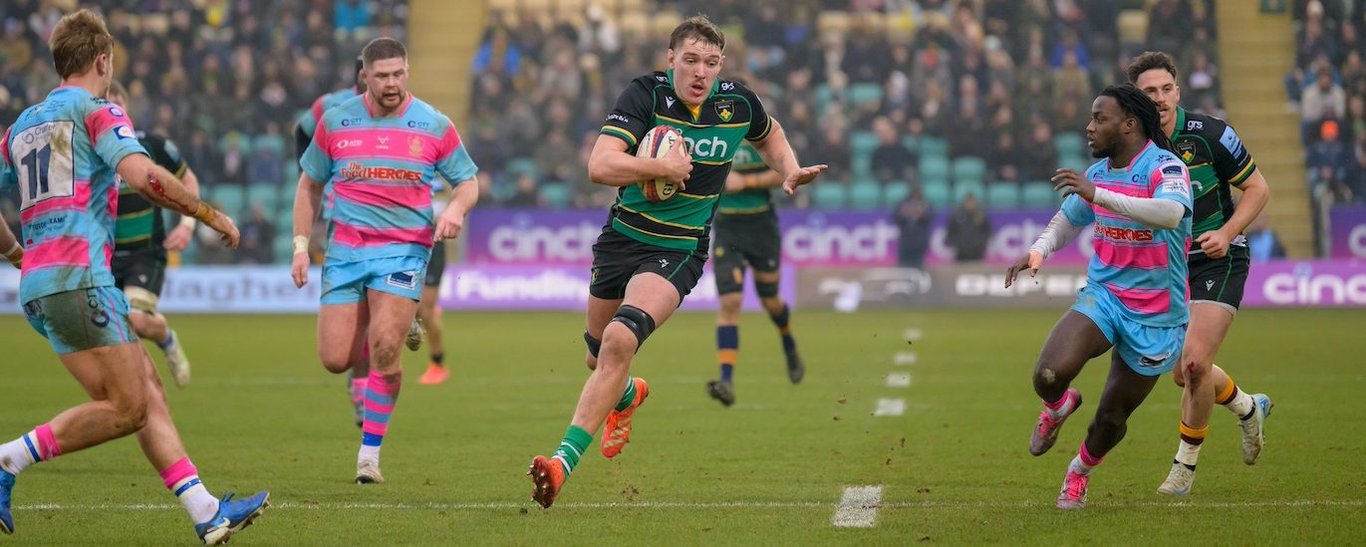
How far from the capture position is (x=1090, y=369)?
578 inches

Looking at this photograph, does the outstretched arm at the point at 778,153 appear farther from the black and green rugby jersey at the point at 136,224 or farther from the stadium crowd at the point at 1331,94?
the stadium crowd at the point at 1331,94

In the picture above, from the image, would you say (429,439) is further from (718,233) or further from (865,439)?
(718,233)

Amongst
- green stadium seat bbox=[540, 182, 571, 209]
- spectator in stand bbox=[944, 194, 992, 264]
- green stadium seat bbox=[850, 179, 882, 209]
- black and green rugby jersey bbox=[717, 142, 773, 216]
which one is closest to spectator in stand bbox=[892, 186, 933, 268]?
spectator in stand bbox=[944, 194, 992, 264]

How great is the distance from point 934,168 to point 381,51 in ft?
63.0

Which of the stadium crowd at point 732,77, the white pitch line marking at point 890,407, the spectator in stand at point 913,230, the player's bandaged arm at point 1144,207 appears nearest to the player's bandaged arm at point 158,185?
the player's bandaged arm at point 1144,207

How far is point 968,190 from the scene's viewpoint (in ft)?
86.4

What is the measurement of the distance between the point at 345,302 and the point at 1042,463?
378 cm

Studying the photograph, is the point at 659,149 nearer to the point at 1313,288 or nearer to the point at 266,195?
the point at 1313,288

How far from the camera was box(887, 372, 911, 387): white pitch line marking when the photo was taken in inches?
536

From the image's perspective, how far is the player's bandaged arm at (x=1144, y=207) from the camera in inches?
284

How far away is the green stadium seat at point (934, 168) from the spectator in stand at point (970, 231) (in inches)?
104

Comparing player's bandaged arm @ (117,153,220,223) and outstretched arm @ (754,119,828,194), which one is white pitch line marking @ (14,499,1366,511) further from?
player's bandaged arm @ (117,153,220,223)

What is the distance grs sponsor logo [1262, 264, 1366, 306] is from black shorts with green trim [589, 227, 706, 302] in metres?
16.5

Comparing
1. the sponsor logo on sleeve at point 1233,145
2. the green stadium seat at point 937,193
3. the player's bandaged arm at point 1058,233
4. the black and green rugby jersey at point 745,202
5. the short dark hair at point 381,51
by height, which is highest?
the short dark hair at point 381,51
